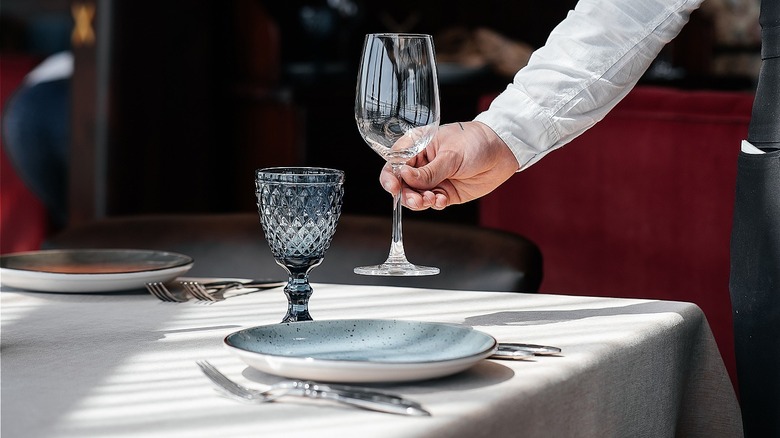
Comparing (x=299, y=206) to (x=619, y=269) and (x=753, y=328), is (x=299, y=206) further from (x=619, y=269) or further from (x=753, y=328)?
(x=619, y=269)

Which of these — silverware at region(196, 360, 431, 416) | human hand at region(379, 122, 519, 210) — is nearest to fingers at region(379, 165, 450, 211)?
human hand at region(379, 122, 519, 210)

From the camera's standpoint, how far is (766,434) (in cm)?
114

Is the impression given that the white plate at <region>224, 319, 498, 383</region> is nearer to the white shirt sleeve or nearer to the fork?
the fork

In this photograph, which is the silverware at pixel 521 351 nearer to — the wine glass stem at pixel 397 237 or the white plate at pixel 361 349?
the white plate at pixel 361 349

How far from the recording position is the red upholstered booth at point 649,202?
1.87 m

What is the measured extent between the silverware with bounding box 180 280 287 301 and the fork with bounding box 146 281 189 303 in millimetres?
16

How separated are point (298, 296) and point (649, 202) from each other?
1188 millimetres

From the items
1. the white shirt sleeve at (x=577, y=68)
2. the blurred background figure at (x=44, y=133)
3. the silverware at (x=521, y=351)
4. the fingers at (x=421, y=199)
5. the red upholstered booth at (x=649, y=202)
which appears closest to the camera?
the silverware at (x=521, y=351)

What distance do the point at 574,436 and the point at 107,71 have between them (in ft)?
9.09

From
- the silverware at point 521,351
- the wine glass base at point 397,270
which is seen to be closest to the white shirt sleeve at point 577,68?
the wine glass base at point 397,270

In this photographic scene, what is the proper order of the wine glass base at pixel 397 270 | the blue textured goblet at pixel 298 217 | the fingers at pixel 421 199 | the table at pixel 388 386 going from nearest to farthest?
the table at pixel 388 386
the blue textured goblet at pixel 298 217
the wine glass base at pixel 397 270
the fingers at pixel 421 199

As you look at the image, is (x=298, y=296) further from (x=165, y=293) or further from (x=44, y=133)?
(x=44, y=133)

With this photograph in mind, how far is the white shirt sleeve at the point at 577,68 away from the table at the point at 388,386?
23 cm

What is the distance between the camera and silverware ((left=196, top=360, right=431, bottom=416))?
2.15ft
